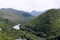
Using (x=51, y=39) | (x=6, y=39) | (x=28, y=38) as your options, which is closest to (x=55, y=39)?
(x=51, y=39)

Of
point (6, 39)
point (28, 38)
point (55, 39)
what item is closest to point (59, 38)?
point (55, 39)

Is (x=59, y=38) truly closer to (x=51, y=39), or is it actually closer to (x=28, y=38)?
(x=51, y=39)

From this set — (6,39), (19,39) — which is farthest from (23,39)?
(6,39)

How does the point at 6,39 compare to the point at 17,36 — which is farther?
the point at 17,36

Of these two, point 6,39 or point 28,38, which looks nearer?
point 6,39

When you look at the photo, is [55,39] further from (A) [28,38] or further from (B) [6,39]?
(B) [6,39]

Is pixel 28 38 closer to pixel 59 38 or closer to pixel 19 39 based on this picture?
pixel 19 39

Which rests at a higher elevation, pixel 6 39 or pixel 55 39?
pixel 6 39

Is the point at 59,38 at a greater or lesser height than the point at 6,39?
lesser

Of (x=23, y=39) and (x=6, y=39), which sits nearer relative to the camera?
(x=6, y=39)
